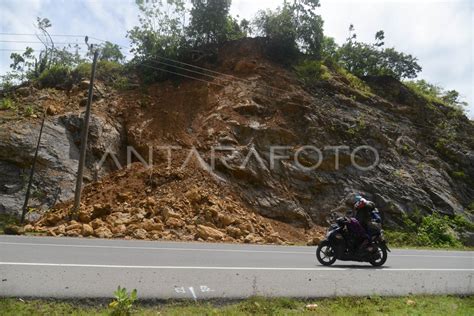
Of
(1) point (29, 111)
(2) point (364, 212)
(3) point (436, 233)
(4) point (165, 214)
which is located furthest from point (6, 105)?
(3) point (436, 233)

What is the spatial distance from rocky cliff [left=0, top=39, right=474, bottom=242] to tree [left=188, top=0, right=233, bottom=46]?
1324 mm

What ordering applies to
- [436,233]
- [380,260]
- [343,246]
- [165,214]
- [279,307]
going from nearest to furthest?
[279,307], [343,246], [380,260], [165,214], [436,233]

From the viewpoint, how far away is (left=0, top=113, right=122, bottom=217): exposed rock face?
699 inches

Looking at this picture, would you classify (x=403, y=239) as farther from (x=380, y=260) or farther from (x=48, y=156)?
(x=48, y=156)

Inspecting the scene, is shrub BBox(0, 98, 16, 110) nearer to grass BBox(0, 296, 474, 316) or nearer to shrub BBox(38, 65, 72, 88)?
shrub BBox(38, 65, 72, 88)

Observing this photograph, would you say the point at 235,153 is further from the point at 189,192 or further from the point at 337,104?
the point at 337,104

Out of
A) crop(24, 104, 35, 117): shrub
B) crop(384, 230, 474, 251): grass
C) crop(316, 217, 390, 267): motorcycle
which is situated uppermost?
crop(24, 104, 35, 117): shrub

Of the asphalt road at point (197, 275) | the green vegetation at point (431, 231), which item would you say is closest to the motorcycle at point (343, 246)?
the asphalt road at point (197, 275)

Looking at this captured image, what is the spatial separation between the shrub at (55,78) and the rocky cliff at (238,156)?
1.47m

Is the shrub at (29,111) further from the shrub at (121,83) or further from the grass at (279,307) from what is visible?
the grass at (279,307)

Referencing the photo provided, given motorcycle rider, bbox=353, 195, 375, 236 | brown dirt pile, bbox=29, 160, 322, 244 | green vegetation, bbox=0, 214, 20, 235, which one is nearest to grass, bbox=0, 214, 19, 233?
green vegetation, bbox=0, 214, 20, 235

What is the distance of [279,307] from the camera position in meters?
5.26

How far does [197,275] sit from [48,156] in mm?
15017

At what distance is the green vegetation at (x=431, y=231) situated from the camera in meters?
20.0
